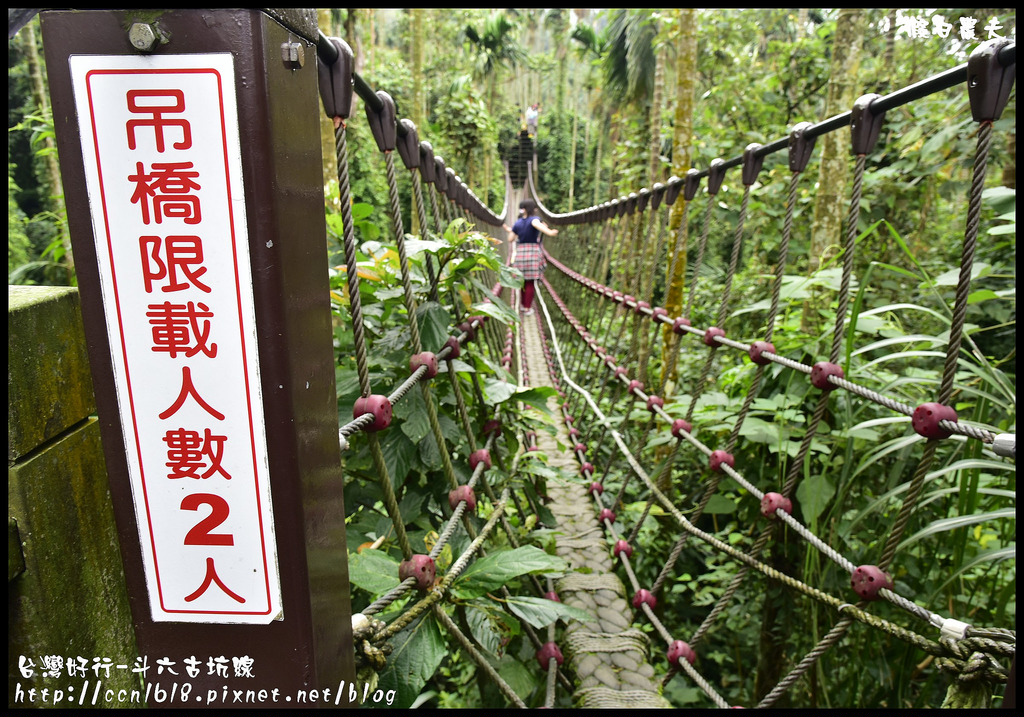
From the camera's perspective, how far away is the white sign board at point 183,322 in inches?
18.3

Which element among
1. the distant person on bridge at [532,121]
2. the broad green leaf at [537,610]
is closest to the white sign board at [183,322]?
the broad green leaf at [537,610]

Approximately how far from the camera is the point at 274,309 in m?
0.50

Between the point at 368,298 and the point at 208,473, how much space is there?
0.73m

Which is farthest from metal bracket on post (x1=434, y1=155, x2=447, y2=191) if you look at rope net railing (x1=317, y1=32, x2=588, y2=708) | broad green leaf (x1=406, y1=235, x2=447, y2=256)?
broad green leaf (x1=406, y1=235, x2=447, y2=256)

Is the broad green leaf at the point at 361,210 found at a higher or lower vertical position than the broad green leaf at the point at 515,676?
higher

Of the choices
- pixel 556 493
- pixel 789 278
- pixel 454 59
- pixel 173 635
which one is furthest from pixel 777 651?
pixel 454 59

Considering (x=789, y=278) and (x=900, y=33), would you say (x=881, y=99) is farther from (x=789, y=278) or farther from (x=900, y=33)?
(x=900, y=33)

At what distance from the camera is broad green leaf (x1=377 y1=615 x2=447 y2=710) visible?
75 cm

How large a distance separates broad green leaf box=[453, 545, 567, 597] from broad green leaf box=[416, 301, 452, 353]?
0.37 meters

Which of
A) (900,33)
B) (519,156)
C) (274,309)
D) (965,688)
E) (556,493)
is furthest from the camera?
(519,156)

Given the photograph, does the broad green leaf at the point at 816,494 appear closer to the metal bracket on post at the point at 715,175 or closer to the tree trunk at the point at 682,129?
the metal bracket on post at the point at 715,175

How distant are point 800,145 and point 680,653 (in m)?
1.15

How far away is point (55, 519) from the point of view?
0.54 metres

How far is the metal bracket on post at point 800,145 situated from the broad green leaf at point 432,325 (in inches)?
32.0
